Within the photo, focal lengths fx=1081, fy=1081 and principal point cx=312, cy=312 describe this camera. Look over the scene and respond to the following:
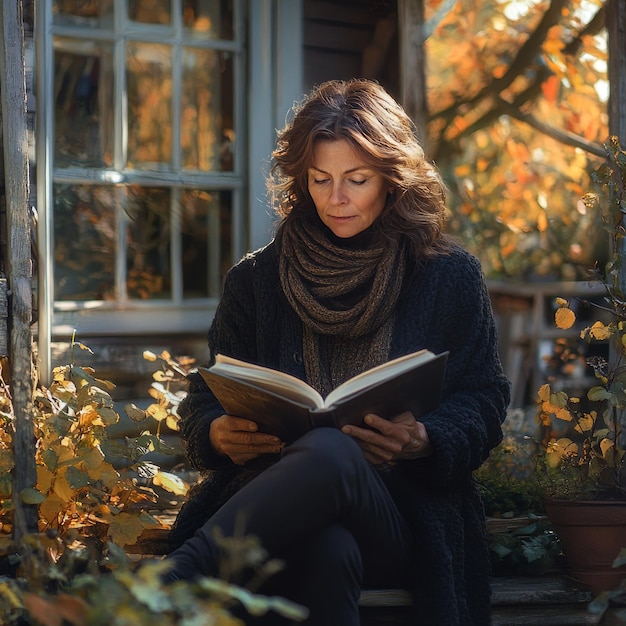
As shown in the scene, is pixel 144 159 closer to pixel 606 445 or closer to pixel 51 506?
pixel 51 506

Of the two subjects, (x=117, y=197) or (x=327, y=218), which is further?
(x=117, y=197)

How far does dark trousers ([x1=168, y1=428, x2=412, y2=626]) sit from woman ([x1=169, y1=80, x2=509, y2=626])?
11 millimetres

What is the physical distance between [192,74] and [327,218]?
60.9 inches

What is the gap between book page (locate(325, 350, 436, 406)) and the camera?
212 cm

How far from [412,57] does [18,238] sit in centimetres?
190

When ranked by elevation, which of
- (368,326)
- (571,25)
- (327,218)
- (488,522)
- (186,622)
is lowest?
(488,522)

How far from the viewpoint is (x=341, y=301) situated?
2.67 metres

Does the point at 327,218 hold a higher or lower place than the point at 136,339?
higher

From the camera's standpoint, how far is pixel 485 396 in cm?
254

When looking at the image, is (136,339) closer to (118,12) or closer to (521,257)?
(118,12)

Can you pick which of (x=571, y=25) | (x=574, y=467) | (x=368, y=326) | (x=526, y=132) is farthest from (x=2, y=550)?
(x=526, y=132)

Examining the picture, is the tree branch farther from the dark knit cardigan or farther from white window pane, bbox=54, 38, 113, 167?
white window pane, bbox=54, 38, 113, 167

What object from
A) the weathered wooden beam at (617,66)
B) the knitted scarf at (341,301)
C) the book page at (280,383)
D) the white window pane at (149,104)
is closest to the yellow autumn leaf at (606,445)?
the knitted scarf at (341,301)

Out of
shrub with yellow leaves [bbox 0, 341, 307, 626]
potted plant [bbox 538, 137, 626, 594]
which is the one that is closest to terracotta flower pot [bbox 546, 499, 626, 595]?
potted plant [bbox 538, 137, 626, 594]
